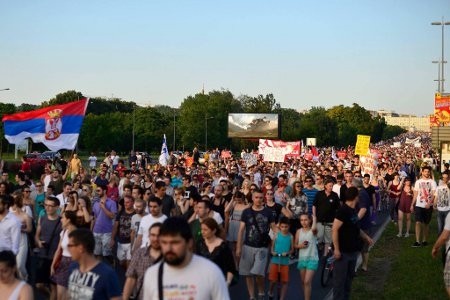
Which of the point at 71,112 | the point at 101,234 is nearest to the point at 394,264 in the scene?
the point at 101,234

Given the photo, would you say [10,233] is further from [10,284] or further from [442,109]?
[442,109]

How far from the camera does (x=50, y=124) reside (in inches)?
688

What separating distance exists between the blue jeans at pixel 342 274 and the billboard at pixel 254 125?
5019 cm

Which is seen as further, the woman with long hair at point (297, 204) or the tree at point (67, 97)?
the tree at point (67, 97)

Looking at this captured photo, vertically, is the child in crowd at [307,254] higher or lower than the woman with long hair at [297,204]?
lower

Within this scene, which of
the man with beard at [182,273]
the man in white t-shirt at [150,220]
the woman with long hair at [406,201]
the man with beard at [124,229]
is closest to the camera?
the man with beard at [182,273]

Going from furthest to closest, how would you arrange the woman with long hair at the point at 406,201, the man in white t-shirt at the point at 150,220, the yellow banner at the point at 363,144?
1. the yellow banner at the point at 363,144
2. the woman with long hair at the point at 406,201
3. the man in white t-shirt at the point at 150,220

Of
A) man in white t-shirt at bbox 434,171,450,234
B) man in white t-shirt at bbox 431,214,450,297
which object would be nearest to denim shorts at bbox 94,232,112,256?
man in white t-shirt at bbox 431,214,450,297

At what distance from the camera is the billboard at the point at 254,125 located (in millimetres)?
60031

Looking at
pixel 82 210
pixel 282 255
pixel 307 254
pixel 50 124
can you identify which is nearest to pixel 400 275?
pixel 307 254

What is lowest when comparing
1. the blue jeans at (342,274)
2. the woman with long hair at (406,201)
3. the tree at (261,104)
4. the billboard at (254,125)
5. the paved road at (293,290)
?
the paved road at (293,290)

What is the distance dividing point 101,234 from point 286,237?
9.93 feet

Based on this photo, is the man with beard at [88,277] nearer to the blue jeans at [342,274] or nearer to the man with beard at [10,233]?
the man with beard at [10,233]

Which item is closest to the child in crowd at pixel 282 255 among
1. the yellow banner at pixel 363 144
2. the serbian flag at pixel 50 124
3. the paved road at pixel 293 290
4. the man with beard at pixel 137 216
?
the paved road at pixel 293 290
